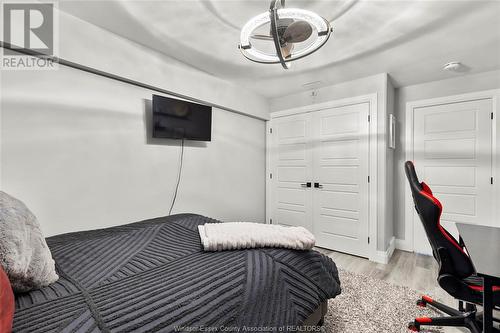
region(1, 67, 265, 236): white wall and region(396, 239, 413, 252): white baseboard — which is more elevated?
region(1, 67, 265, 236): white wall

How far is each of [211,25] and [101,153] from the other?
1.56 metres

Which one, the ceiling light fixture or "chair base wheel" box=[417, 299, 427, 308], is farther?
"chair base wheel" box=[417, 299, 427, 308]

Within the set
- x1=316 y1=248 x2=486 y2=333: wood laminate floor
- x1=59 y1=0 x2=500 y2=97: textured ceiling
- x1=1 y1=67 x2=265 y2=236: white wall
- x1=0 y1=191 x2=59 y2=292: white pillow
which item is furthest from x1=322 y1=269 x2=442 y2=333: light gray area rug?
x1=59 y1=0 x2=500 y2=97: textured ceiling

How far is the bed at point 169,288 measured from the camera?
0.82 meters

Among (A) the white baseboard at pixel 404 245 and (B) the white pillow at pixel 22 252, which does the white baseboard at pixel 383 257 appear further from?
(B) the white pillow at pixel 22 252

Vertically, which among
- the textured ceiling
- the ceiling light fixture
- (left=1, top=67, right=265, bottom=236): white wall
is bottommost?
(left=1, top=67, right=265, bottom=236): white wall

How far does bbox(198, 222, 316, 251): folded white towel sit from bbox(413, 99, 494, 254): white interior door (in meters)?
2.74

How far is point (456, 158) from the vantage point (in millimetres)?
3043

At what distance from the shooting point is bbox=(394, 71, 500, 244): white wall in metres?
3.01

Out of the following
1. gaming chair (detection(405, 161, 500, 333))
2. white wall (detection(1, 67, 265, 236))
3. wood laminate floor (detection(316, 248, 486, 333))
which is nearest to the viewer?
gaming chair (detection(405, 161, 500, 333))

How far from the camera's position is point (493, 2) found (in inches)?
66.6

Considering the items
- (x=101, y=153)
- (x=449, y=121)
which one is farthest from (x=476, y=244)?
(x=101, y=153)

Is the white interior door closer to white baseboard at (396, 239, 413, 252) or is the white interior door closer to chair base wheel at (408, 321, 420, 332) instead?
white baseboard at (396, 239, 413, 252)

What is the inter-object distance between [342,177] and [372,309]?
177 cm
